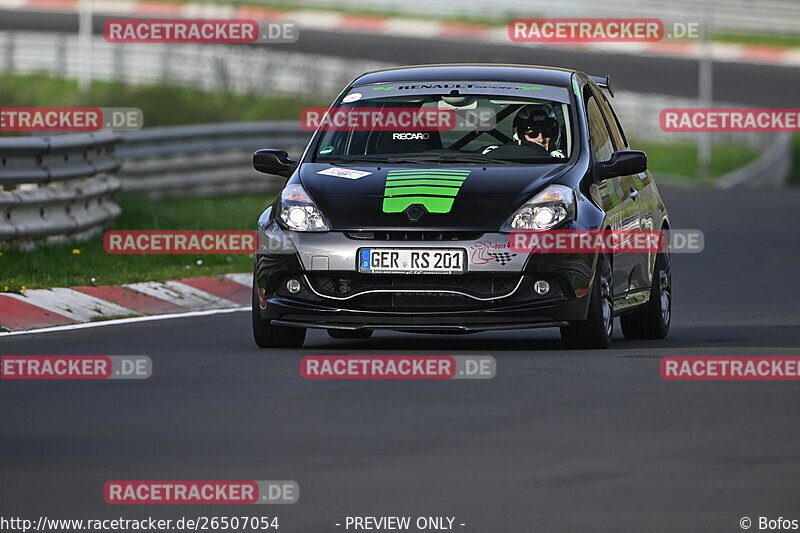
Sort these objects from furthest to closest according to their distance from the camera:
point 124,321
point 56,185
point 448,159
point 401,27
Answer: point 401,27 < point 56,185 < point 124,321 < point 448,159

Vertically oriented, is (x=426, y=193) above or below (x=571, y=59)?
above

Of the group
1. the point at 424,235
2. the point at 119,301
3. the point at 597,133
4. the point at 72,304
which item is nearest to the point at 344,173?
the point at 424,235

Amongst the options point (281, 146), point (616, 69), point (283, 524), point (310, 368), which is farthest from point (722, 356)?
point (616, 69)

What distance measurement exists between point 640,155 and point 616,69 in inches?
1717

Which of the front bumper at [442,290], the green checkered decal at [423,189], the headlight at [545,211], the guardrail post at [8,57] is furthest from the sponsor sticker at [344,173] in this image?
the guardrail post at [8,57]

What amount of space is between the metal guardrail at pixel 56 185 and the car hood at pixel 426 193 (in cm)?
435

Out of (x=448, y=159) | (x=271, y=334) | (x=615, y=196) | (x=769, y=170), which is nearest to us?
(x=271, y=334)

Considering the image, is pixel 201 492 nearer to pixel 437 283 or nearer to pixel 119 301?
pixel 437 283

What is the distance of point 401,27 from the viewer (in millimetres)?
62469

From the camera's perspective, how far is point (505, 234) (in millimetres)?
11086

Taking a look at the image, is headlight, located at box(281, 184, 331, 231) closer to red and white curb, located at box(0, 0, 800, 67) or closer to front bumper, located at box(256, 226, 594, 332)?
front bumper, located at box(256, 226, 594, 332)

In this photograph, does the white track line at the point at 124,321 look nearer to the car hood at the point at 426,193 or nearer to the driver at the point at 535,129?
the car hood at the point at 426,193

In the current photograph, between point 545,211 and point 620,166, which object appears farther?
point 620,166

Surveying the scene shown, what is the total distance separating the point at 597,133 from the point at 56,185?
640 cm
